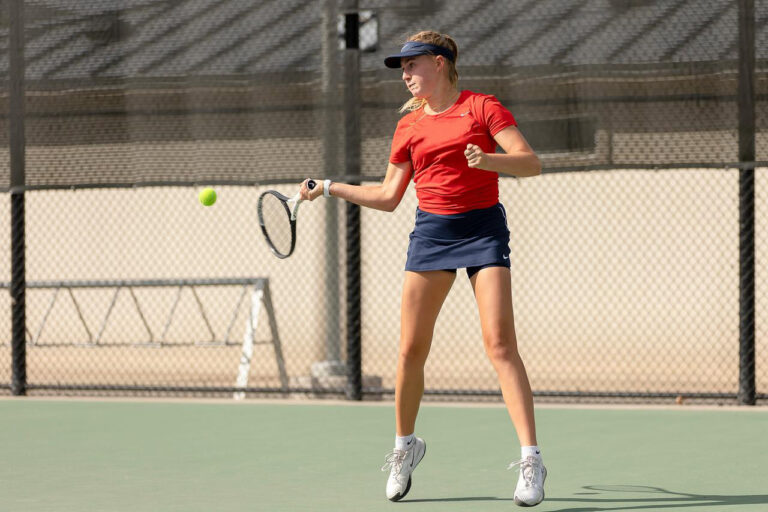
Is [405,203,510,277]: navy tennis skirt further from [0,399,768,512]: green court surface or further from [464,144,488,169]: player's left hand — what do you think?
[0,399,768,512]: green court surface

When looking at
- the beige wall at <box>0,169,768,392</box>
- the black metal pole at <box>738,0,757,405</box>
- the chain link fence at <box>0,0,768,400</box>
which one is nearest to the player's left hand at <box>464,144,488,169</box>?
the chain link fence at <box>0,0,768,400</box>

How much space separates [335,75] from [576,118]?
152 centimetres

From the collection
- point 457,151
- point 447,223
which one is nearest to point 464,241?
point 447,223

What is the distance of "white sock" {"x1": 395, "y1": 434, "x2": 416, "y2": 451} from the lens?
16.8 ft

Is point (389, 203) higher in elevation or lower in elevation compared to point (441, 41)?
lower

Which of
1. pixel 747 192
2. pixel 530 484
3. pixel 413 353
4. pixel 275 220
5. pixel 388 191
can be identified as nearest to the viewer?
pixel 530 484

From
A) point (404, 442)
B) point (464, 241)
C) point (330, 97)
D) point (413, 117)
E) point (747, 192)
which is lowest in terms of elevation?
point (404, 442)

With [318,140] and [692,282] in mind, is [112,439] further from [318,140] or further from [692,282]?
[692,282]

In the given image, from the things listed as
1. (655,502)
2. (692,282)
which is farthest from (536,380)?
(655,502)

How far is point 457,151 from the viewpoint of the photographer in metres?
4.92

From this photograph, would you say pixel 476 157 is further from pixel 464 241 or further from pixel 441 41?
pixel 441 41

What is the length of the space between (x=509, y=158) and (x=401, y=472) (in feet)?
4.13

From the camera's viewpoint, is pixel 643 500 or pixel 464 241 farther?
pixel 643 500

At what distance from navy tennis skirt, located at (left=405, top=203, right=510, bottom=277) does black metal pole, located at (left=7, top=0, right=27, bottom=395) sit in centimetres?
450
